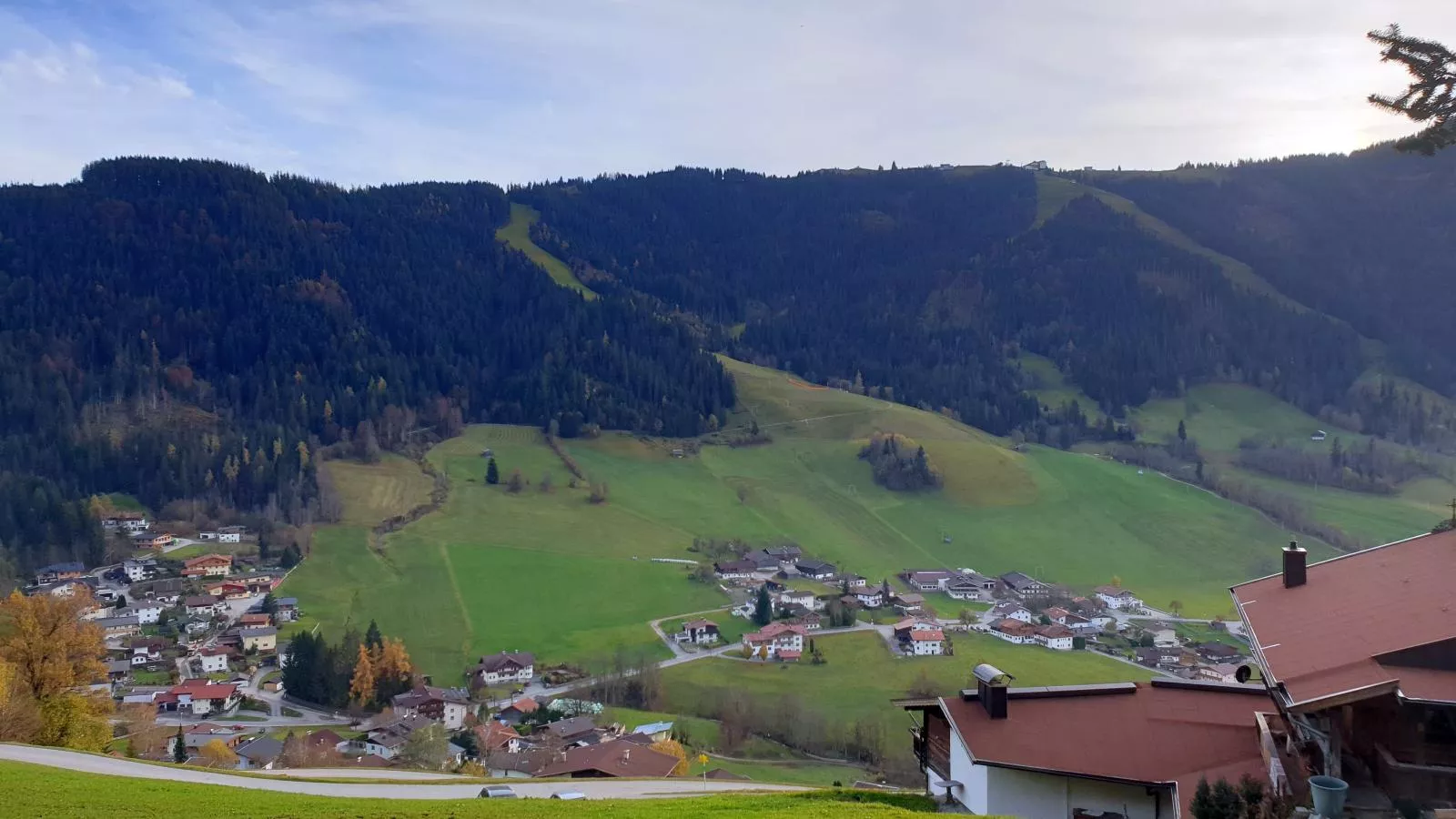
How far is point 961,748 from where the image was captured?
56.3 feet

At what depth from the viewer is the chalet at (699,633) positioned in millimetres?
66125

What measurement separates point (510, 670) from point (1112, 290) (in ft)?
530

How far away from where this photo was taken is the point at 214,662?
6297cm

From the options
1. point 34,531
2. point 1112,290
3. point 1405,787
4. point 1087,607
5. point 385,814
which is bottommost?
point 1087,607

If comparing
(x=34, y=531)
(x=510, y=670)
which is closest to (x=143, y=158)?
(x=34, y=531)

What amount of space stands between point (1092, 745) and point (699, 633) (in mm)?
51274

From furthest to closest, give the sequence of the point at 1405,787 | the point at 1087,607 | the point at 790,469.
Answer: the point at 790,469 → the point at 1087,607 → the point at 1405,787

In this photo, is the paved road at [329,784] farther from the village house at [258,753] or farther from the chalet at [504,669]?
the chalet at [504,669]

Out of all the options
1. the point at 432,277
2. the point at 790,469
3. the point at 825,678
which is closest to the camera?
the point at 825,678

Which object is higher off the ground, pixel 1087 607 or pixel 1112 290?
pixel 1112 290

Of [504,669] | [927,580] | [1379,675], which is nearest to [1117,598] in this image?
[927,580]

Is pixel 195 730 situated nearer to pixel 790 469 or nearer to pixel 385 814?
pixel 385 814

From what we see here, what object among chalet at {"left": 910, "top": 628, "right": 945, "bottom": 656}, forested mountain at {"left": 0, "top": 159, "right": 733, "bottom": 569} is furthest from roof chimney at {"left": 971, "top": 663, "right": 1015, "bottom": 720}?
forested mountain at {"left": 0, "top": 159, "right": 733, "bottom": 569}

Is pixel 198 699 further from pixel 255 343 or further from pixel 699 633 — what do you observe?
pixel 255 343
